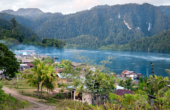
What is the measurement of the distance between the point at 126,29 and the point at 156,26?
3981 centimetres

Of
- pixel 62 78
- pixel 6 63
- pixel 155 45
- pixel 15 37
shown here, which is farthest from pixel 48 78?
pixel 155 45

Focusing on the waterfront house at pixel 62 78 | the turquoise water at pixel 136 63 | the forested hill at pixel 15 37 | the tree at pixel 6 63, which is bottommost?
the turquoise water at pixel 136 63

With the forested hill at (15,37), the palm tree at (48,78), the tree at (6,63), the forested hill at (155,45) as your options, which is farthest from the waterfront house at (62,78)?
the forested hill at (155,45)

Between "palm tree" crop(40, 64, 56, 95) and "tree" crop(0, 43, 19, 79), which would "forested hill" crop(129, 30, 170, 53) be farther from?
"tree" crop(0, 43, 19, 79)

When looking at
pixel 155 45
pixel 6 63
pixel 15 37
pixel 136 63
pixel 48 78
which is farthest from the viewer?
pixel 155 45

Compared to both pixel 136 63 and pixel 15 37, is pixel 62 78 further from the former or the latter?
pixel 15 37

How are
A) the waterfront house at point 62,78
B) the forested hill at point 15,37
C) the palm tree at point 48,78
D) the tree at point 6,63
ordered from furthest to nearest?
1. the forested hill at point 15,37
2. the waterfront house at point 62,78
3. the palm tree at point 48,78
4. the tree at point 6,63

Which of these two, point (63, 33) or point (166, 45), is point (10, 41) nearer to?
point (166, 45)

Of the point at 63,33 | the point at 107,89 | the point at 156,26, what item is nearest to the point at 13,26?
the point at 107,89

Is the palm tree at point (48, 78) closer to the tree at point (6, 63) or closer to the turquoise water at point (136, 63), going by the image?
the tree at point (6, 63)

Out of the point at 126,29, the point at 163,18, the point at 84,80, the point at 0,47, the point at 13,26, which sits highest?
the point at 163,18

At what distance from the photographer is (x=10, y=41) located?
187ft

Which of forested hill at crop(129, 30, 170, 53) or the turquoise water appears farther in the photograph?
forested hill at crop(129, 30, 170, 53)

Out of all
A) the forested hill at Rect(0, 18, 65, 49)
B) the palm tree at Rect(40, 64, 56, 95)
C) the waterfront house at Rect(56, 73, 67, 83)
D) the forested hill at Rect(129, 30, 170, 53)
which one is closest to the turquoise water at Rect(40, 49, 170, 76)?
the forested hill at Rect(0, 18, 65, 49)
